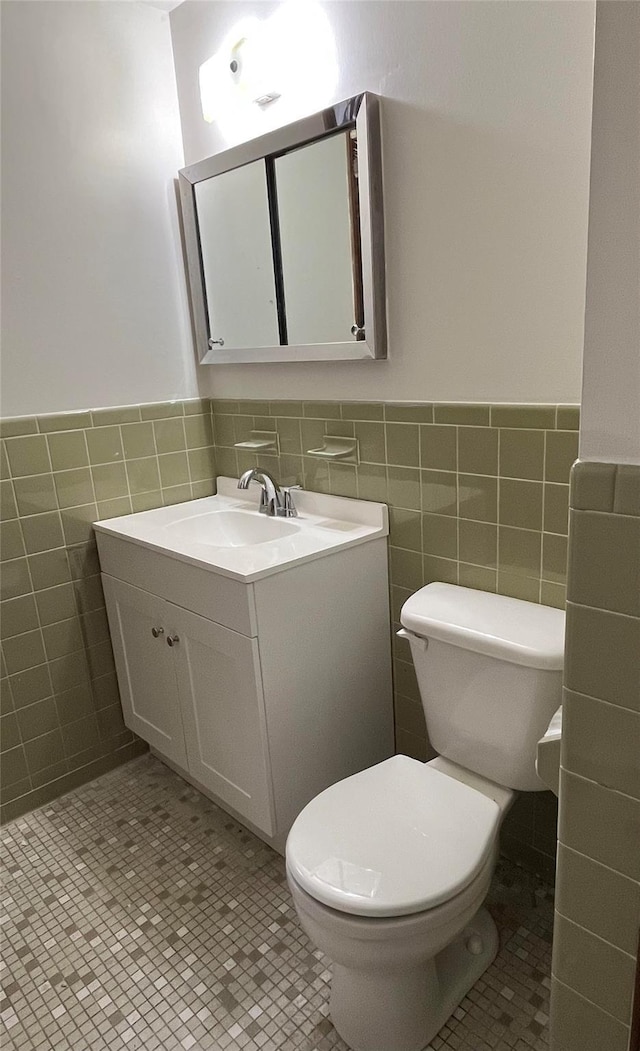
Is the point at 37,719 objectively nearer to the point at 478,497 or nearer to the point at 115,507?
the point at 115,507

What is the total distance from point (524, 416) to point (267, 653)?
78cm

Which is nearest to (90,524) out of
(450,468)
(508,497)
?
(450,468)

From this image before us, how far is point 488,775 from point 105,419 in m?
1.46

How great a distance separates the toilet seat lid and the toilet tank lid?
30 cm

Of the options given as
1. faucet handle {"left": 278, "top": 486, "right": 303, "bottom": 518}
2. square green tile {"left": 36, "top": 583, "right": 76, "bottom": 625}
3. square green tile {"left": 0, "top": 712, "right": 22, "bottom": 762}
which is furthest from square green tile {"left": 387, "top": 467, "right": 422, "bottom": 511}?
square green tile {"left": 0, "top": 712, "right": 22, "bottom": 762}

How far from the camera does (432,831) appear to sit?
1285 mm

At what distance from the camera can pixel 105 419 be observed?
6.73ft

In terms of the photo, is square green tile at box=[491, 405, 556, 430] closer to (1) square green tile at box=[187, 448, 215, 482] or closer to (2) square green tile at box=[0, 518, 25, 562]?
(1) square green tile at box=[187, 448, 215, 482]

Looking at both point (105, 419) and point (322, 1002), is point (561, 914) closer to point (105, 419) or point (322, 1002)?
point (322, 1002)

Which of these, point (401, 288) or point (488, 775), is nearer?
point (488, 775)

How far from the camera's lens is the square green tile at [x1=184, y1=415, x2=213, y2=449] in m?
2.26

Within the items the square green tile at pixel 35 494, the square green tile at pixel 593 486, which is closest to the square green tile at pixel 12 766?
the square green tile at pixel 35 494

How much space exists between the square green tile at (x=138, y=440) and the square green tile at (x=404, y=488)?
2.74 feet

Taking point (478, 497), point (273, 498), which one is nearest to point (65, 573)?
point (273, 498)
